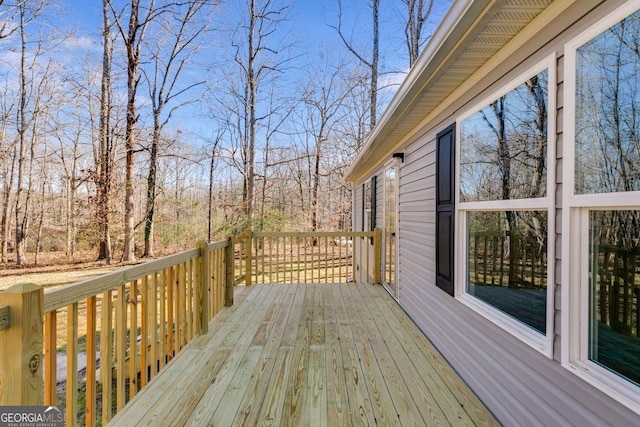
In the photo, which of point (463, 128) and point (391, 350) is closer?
point (463, 128)

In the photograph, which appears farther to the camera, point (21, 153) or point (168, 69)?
point (168, 69)

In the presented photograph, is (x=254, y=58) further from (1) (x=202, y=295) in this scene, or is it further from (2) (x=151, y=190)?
(1) (x=202, y=295)

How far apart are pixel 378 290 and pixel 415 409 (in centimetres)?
320

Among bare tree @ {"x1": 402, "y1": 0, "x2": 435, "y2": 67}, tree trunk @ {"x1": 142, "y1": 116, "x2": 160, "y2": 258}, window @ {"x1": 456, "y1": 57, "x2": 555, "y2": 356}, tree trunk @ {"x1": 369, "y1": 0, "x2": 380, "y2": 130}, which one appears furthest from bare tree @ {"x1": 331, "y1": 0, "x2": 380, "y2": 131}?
window @ {"x1": 456, "y1": 57, "x2": 555, "y2": 356}

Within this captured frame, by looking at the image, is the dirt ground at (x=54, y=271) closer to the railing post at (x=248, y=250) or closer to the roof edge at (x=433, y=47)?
the railing post at (x=248, y=250)

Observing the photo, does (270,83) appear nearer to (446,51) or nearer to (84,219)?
(84,219)

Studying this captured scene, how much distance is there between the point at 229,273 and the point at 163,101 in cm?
1076

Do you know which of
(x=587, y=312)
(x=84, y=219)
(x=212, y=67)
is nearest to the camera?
(x=587, y=312)

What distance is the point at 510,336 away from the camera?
71.9 inches

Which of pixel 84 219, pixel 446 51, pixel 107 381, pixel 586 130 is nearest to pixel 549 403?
pixel 586 130

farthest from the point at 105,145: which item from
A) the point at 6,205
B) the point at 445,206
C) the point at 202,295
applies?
the point at 445,206

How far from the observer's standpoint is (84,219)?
11.5m

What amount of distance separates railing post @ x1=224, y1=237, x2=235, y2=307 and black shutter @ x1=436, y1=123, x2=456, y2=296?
2.69 metres

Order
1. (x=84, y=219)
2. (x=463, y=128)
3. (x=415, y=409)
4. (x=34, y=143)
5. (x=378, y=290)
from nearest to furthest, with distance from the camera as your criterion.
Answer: (x=415, y=409)
(x=463, y=128)
(x=378, y=290)
(x=84, y=219)
(x=34, y=143)
